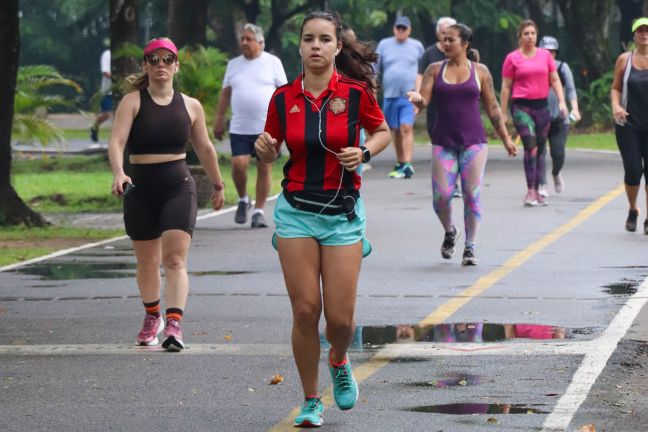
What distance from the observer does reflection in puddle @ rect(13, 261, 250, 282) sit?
13.1 m

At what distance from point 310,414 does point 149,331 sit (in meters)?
2.61

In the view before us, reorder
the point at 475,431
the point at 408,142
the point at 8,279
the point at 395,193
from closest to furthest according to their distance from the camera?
1. the point at 475,431
2. the point at 8,279
3. the point at 395,193
4. the point at 408,142

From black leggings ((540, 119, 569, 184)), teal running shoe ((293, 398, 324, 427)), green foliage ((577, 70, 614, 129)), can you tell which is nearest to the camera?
teal running shoe ((293, 398, 324, 427))

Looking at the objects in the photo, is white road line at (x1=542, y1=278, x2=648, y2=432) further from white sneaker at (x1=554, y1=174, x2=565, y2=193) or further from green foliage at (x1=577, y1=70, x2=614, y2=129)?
green foliage at (x1=577, y1=70, x2=614, y2=129)

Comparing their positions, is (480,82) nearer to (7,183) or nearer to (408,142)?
(7,183)

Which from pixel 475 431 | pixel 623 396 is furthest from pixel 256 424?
pixel 623 396

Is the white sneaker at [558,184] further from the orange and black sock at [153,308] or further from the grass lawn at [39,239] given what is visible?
the orange and black sock at [153,308]

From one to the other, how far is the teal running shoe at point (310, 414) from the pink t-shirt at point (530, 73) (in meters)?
11.4

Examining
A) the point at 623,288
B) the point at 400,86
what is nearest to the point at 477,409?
the point at 623,288

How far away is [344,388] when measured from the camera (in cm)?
732

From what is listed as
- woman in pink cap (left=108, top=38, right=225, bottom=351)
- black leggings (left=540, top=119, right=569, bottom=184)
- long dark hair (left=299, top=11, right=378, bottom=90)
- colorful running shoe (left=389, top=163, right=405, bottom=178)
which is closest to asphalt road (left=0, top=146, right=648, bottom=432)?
woman in pink cap (left=108, top=38, right=225, bottom=351)

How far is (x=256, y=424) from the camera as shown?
7.24 m

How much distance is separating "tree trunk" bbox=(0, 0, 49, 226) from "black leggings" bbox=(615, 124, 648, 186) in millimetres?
6093

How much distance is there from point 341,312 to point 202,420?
0.76 meters
